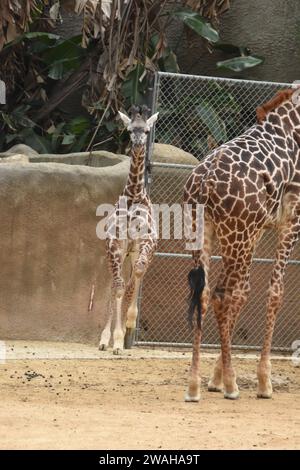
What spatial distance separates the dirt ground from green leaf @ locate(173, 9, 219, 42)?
13.7 ft

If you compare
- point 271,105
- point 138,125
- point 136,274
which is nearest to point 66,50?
point 138,125

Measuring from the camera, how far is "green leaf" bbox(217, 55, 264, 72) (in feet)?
42.8

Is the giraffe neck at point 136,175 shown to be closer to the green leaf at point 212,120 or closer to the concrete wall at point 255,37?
the green leaf at point 212,120

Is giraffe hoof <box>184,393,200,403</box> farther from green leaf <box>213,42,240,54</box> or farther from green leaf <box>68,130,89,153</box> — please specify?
green leaf <box>213,42,240,54</box>

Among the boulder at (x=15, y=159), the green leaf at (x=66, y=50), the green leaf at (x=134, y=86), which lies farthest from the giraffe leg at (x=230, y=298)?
the green leaf at (x=66, y=50)

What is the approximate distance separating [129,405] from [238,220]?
148 centimetres

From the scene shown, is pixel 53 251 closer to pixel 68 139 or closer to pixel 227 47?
pixel 68 139

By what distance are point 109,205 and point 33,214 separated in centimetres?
→ 73

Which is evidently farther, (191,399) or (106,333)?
(106,333)

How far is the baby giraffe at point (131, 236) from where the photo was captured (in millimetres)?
9891

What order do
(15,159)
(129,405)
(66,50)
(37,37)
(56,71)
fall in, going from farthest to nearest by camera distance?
(37,37) < (56,71) < (66,50) < (15,159) < (129,405)

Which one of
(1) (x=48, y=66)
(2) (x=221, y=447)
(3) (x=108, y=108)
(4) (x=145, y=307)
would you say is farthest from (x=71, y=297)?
(2) (x=221, y=447)

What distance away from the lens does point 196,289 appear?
7.55 metres

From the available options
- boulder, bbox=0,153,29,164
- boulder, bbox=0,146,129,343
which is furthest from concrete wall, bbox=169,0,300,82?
boulder, bbox=0,146,129,343
